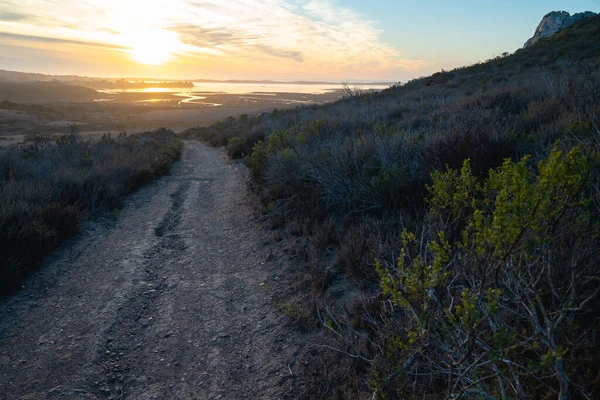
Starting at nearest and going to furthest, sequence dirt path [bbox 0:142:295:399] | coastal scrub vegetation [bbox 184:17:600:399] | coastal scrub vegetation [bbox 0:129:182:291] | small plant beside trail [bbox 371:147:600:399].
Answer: small plant beside trail [bbox 371:147:600:399], coastal scrub vegetation [bbox 184:17:600:399], dirt path [bbox 0:142:295:399], coastal scrub vegetation [bbox 0:129:182:291]

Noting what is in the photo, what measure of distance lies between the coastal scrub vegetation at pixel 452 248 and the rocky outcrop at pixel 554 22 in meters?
37.8

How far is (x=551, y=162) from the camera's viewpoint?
66.6 inches

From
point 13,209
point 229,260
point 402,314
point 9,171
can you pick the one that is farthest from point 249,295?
point 9,171

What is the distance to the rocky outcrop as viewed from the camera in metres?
39.2

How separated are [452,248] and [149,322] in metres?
3.53

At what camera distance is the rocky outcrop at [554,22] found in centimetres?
3915

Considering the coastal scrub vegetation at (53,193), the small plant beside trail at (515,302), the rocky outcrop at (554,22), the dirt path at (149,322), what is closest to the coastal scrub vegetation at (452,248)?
the small plant beside trail at (515,302)

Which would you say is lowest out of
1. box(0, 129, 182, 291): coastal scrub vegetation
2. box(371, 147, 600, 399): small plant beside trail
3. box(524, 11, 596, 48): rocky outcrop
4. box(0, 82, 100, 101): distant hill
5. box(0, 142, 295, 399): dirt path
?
box(0, 142, 295, 399): dirt path

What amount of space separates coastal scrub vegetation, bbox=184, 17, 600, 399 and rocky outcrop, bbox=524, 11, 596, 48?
37794mm

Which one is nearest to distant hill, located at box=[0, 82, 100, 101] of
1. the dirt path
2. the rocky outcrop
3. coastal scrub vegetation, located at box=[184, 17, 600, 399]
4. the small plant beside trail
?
the rocky outcrop

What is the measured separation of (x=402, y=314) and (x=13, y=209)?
635 centimetres

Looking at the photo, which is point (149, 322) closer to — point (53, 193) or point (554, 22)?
point (53, 193)

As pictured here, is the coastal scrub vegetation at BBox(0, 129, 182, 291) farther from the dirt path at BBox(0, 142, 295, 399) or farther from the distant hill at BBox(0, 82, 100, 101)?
the distant hill at BBox(0, 82, 100, 101)

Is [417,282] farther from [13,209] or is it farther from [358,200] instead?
[13,209]
